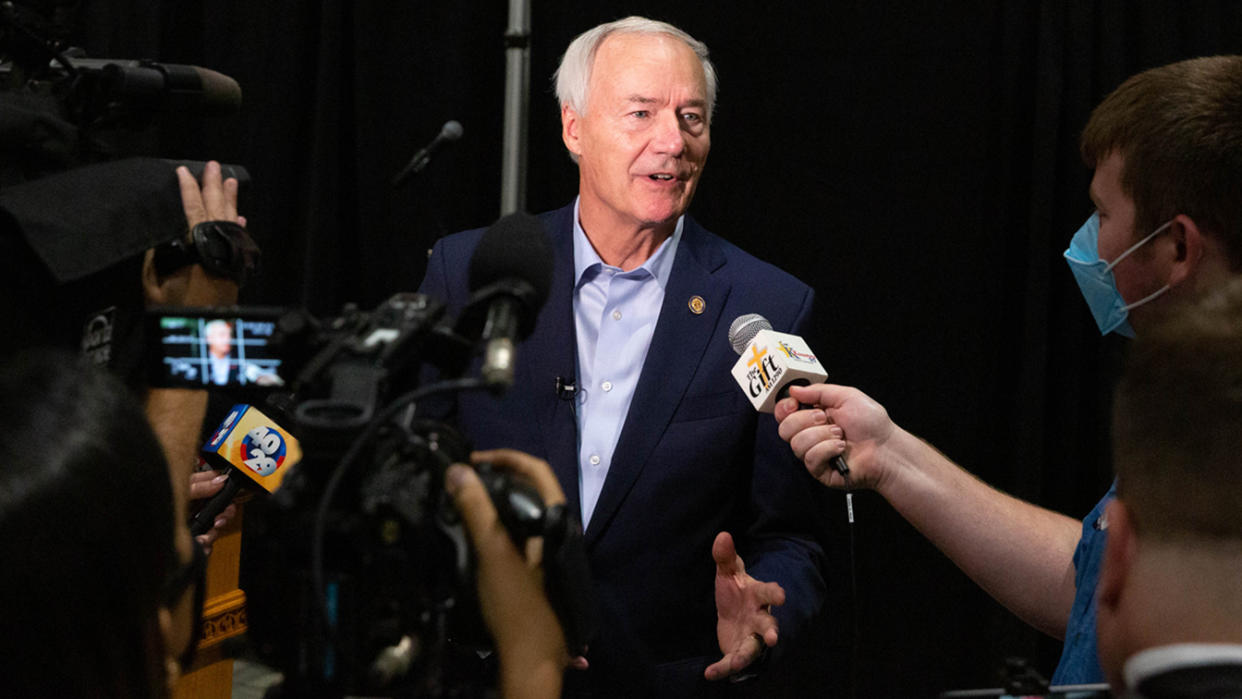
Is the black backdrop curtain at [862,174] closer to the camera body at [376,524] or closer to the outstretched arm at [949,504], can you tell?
the outstretched arm at [949,504]

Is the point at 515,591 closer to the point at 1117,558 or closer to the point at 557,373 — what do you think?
the point at 1117,558

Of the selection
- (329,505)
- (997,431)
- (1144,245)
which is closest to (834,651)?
(997,431)

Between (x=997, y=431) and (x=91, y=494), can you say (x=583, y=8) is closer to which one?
(x=997, y=431)

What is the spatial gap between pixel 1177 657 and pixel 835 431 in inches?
32.7

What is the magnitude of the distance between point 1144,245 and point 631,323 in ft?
3.05

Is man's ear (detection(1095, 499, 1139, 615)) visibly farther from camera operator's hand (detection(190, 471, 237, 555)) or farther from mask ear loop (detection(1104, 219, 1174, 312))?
camera operator's hand (detection(190, 471, 237, 555))

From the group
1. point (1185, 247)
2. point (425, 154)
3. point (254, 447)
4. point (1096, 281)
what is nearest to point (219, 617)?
point (254, 447)

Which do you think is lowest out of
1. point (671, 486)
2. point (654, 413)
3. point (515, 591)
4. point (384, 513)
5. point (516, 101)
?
point (671, 486)

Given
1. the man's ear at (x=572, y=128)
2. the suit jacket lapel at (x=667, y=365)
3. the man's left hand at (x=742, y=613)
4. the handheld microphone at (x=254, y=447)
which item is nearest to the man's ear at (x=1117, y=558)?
the man's left hand at (x=742, y=613)

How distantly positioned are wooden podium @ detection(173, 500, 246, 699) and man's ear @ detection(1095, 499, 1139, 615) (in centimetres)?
175

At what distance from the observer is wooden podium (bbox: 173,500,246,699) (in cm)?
218

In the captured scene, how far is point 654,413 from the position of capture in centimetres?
198

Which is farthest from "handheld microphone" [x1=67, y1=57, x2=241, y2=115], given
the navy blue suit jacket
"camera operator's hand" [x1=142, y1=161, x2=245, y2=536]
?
the navy blue suit jacket

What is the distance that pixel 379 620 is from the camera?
81 cm
